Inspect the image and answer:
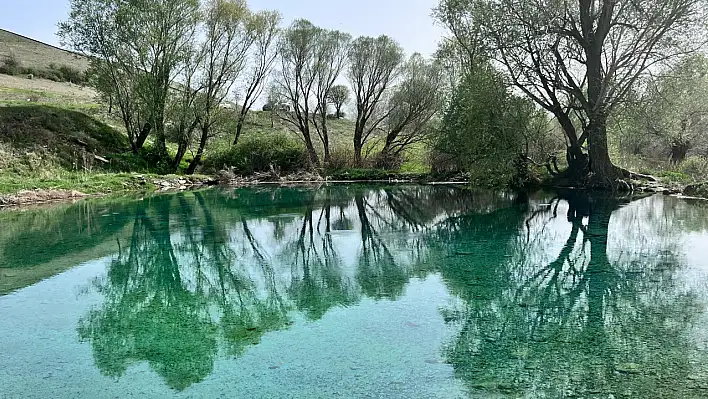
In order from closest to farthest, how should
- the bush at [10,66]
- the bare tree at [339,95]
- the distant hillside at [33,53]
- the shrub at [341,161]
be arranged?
the shrub at [341,161]
the bare tree at [339,95]
the bush at [10,66]
the distant hillside at [33,53]

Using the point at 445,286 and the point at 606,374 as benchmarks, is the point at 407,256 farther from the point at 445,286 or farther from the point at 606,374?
the point at 606,374

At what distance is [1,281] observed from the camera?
809 cm

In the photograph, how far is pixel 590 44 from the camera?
20312 millimetres

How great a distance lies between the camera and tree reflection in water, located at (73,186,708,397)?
4695 millimetres

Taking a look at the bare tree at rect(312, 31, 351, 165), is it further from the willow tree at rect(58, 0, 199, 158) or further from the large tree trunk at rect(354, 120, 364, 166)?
the willow tree at rect(58, 0, 199, 158)

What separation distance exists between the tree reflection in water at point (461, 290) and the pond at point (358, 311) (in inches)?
1.2

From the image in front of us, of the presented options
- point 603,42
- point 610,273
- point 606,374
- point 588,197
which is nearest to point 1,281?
point 606,374

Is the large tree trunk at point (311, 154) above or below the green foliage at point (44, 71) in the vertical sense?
below

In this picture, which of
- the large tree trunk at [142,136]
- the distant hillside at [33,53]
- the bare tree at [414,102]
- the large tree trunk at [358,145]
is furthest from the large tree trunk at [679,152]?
the distant hillside at [33,53]

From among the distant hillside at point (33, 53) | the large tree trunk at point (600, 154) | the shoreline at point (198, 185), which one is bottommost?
the shoreline at point (198, 185)

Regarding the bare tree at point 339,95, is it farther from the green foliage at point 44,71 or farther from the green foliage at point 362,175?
the green foliage at point 44,71

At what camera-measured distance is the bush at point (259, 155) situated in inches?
1368

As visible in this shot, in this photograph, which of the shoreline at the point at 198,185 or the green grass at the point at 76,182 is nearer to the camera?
the shoreline at the point at 198,185

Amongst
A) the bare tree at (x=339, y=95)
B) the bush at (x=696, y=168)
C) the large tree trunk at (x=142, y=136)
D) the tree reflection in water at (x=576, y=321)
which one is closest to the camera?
the tree reflection in water at (x=576, y=321)
